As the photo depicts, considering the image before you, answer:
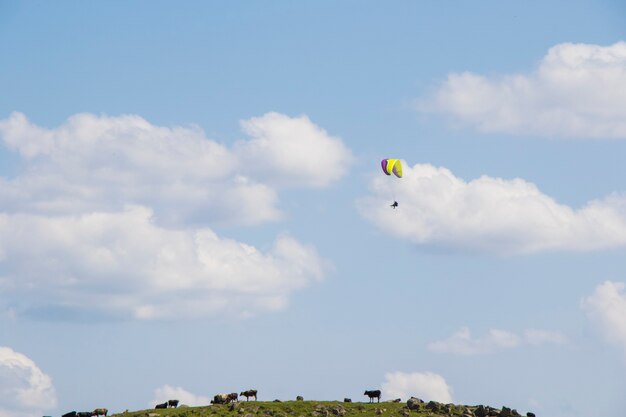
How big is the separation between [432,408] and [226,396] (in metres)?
25.3

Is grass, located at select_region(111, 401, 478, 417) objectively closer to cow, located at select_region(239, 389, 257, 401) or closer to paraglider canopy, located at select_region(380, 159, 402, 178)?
cow, located at select_region(239, 389, 257, 401)

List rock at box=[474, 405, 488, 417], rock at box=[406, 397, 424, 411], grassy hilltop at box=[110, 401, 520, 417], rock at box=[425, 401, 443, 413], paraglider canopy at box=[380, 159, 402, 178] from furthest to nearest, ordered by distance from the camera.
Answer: paraglider canopy at box=[380, 159, 402, 178] → rock at box=[474, 405, 488, 417] → rock at box=[406, 397, 424, 411] → rock at box=[425, 401, 443, 413] → grassy hilltop at box=[110, 401, 520, 417]

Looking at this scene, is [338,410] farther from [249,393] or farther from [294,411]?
[249,393]

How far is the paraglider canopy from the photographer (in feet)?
553

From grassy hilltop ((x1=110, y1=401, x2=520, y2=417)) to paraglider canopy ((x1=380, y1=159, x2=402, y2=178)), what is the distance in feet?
101

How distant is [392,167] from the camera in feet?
554

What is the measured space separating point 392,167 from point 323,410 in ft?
119

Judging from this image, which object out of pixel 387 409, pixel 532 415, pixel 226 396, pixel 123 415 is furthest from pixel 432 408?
pixel 123 415

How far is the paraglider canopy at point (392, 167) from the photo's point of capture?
168 meters

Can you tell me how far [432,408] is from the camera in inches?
6078

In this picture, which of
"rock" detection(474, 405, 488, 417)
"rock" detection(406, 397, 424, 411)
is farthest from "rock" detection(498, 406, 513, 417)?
"rock" detection(406, 397, 424, 411)

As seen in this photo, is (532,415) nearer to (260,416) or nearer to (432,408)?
(432,408)

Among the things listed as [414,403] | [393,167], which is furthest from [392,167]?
[414,403]

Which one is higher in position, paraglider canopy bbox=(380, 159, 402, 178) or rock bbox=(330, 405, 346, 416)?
paraglider canopy bbox=(380, 159, 402, 178)
